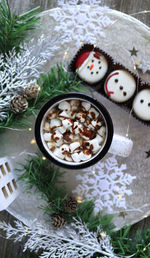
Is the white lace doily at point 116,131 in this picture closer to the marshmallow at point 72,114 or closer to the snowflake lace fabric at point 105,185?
the snowflake lace fabric at point 105,185

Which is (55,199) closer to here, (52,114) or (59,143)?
(59,143)

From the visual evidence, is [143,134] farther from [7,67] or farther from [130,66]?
[7,67]

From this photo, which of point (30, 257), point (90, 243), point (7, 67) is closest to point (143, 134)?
point (90, 243)

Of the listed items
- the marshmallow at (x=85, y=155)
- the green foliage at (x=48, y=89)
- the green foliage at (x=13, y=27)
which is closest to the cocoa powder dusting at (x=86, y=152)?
the marshmallow at (x=85, y=155)

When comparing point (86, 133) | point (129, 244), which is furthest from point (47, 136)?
point (129, 244)

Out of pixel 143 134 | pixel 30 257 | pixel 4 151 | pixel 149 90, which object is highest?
pixel 149 90
